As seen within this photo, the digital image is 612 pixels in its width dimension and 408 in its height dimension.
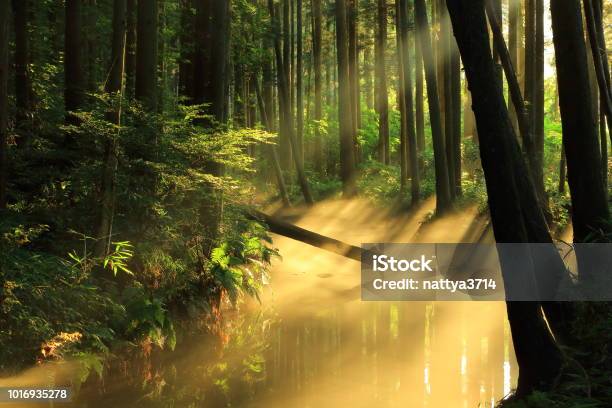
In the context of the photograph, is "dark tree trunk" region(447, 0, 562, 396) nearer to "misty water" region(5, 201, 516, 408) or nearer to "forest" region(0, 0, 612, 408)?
"forest" region(0, 0, 612, 408)

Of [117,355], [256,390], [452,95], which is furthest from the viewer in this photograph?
[452,95]

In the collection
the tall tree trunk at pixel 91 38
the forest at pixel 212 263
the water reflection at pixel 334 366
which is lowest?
the water reflection at pixel 334 366

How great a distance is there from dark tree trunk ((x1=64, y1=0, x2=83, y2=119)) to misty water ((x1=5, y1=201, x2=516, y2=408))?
187 inches

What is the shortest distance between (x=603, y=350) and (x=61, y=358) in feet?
17.5

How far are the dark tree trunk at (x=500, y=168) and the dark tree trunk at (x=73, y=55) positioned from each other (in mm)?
7333

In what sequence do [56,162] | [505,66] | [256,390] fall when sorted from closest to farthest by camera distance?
[256,390], [56,162], [505,66]

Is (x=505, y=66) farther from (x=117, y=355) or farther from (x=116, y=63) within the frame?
(x=117, y=355)

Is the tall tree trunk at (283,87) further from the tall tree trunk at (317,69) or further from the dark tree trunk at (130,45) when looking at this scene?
the dark tree trunk at (130,45)

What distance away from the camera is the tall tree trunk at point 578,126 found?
6449mm

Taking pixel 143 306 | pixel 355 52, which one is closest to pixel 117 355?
pixel 143 306

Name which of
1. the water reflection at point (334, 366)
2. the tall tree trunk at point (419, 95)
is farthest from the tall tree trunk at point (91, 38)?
the tall tree trunk at point (419, 95)

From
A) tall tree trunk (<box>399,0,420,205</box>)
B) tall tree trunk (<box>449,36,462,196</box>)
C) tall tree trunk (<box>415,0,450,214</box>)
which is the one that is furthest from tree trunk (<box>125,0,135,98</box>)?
tall tree trunk (<box>449,36,462,196</box>)

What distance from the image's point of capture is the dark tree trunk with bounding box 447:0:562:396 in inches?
192

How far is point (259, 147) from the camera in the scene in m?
29.3
